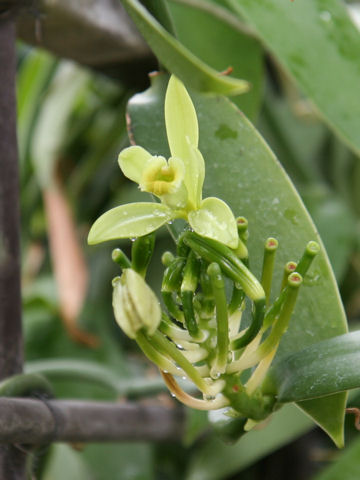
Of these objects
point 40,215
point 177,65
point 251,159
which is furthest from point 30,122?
point 177,65

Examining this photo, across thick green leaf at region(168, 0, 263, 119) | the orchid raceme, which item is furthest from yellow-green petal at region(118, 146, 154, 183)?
thick green leaf at region(168, 0, 263, 119)

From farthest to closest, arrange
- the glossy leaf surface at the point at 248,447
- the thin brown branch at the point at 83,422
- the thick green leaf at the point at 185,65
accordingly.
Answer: the glossy leaf surface at the point at 248,447 < the thin brown branch at the point at 83,422 < the thick green leaf at the point at 185,65

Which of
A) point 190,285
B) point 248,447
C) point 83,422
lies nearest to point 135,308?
point 190,285

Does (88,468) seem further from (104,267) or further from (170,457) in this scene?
(104,267)

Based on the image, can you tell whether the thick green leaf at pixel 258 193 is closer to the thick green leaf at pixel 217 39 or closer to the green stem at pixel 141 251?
the green stem at pixel 141 251

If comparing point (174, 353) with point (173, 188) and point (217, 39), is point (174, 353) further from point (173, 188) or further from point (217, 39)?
point (217, 39)

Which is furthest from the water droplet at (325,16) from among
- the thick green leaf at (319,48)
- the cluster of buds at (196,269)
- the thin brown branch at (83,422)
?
the thin brown branch at (83,422)
